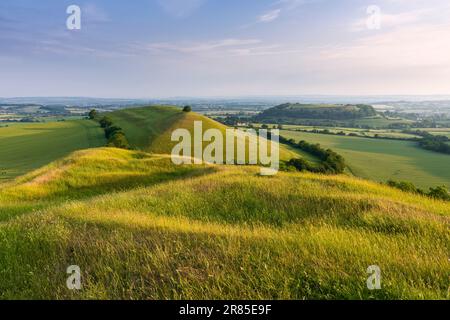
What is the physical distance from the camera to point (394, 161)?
91312 millimetres

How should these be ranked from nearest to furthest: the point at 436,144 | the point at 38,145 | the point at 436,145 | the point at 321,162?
the point at 321,162 < the point at 38,145 < the point at 436,145 < the point at 436,144

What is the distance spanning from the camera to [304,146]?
332 feet

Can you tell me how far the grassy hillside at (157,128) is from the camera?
78.4 metres

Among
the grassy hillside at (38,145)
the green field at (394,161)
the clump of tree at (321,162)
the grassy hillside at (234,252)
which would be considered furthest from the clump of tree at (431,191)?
the grassy hillside at (38,145)

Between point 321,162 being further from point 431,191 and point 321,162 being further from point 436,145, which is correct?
point 436,145

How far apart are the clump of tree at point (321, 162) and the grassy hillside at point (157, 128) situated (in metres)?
6.93

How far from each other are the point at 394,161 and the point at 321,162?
30.3 meters

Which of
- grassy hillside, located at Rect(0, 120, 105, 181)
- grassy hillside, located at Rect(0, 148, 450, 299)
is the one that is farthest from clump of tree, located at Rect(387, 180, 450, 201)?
grassy hillside, located at Rect(0, 120, 105, 181)

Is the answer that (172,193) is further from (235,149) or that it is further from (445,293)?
(235,149)

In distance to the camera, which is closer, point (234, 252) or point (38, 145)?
point (234, 252)

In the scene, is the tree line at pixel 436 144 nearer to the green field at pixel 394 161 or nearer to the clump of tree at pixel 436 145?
the clump of tree at pixel 436 145

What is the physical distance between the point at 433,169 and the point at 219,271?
93492mm

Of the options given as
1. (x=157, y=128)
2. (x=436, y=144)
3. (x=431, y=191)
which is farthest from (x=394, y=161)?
(x=157, y=128)
